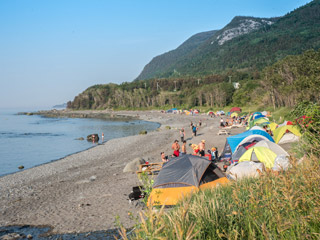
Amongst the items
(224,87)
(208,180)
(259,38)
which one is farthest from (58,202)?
(259,38)

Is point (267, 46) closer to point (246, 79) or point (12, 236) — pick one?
point (246, 79)

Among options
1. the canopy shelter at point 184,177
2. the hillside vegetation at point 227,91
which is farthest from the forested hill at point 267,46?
the canopy shelter at point 184,177

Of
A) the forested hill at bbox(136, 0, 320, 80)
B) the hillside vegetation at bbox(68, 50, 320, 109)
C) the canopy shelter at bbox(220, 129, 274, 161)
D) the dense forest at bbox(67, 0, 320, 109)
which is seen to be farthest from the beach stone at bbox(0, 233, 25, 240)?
the forested hill at bbox(136, 0, 320, 80)

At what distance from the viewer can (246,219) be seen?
2971 millimetres

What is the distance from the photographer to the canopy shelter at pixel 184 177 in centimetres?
849

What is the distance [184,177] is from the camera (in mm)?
8633

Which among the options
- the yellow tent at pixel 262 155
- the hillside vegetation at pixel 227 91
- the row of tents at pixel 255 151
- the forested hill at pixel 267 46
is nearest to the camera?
the row of tents at pixel 255 151

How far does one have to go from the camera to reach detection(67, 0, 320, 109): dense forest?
36684 millimetres

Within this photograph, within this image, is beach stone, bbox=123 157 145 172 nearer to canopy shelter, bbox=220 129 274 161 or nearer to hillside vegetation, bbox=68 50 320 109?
canopy shelter, bbox=220 129 274 161

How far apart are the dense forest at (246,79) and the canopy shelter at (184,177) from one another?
74.7ft

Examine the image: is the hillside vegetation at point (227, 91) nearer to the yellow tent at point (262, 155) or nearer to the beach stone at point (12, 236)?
the yellow tent at point (262, 155)

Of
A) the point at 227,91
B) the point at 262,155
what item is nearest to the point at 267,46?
the point at 227,91

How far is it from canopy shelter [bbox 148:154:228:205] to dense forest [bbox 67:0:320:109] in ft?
74.7

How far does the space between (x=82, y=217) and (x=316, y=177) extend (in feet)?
25.7
